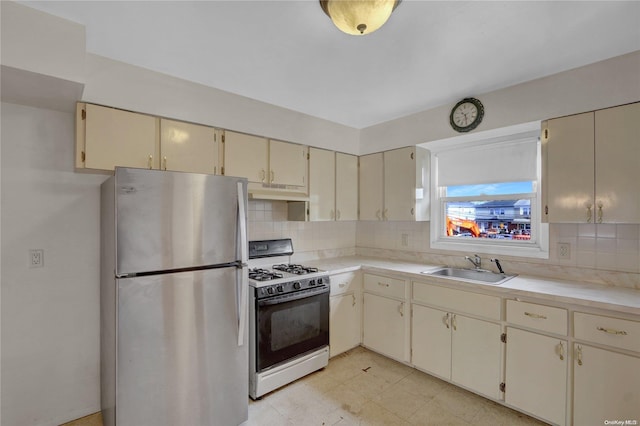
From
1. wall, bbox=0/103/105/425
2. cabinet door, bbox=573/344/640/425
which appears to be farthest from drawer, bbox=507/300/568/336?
wall, bbox=0/103/105/425

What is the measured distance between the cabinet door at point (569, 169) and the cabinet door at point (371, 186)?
1.54 metres

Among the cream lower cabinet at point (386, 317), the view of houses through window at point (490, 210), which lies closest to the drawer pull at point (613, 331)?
the view of houses through window at point (490, 210)

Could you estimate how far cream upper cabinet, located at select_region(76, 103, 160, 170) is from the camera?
6.10 feet

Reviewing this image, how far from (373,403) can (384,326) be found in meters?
0.76

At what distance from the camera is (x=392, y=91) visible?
2537mm

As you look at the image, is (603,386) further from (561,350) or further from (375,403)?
(375,403)

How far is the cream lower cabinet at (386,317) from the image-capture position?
276 centimetres

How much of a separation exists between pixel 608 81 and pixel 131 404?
3653 mm

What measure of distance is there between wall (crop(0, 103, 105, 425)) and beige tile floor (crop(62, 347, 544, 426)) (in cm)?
30

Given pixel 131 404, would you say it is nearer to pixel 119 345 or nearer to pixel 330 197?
A: pixel 119 345

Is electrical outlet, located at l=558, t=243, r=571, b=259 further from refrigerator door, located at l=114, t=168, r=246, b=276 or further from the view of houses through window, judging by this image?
refrigerator door, located at l=114, t=168, r=246, b=276

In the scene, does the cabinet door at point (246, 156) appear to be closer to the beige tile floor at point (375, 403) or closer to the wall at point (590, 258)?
the beige tile floor at point (375, 403)

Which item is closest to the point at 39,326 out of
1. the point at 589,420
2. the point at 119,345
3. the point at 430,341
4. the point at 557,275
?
the point at 119,345

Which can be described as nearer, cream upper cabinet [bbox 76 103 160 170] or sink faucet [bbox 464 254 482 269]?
cream upper cabinet [bbox 76 103 160 170]
